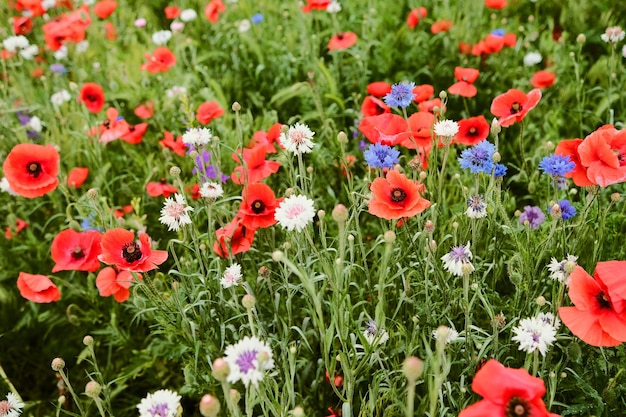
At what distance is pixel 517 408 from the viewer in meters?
0.85

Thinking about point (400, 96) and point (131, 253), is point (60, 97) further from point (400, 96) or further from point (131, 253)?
point (400, 96)

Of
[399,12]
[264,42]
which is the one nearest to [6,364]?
[264,42]

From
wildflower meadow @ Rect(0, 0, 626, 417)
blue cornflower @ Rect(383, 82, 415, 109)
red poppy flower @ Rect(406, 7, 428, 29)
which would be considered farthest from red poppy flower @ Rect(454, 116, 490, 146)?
red poppy flower @ Rect(406, 7, 428, 29)

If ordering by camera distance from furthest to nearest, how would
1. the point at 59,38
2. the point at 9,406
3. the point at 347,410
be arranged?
1. the point at 59,38
2. the point at 9,406
3. the point at 347,410

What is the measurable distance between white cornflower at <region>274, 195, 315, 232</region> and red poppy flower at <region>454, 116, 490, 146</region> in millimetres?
679

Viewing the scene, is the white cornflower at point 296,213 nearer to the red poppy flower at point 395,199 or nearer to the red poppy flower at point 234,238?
the red poppy flower at point 395,199

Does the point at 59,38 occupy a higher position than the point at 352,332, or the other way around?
the point at 59,38

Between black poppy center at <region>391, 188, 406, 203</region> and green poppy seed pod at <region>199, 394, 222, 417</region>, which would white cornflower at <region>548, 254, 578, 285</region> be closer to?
black poppy center at <region>391, 188, 406, 203</region>

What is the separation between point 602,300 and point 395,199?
1.37 ft

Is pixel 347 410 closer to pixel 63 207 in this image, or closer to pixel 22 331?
pixel 22 331

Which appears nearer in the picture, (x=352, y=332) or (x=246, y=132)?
(x=352, y=332)

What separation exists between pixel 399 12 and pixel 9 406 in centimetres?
242

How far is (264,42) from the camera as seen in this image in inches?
109

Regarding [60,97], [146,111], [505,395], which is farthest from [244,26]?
[505,395]
